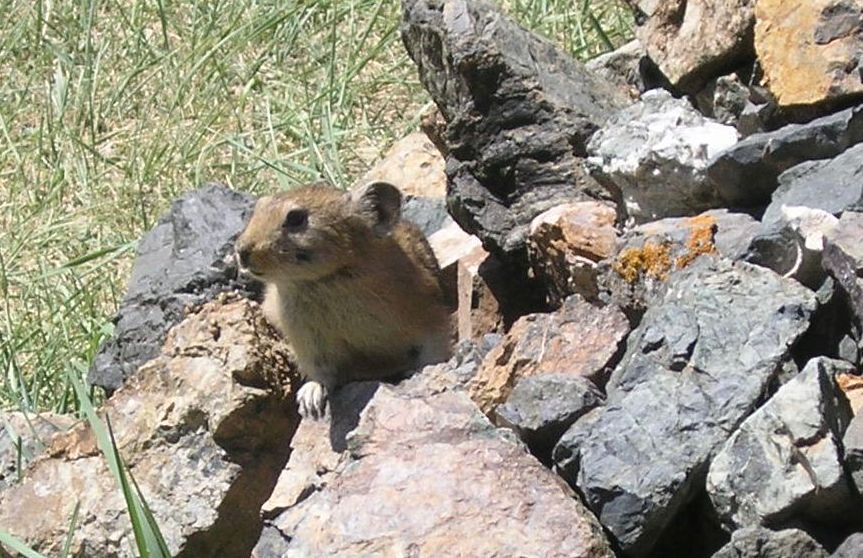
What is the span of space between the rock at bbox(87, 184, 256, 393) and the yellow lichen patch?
2.13 metres

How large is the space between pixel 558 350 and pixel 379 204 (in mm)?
1526

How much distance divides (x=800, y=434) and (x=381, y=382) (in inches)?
96.3

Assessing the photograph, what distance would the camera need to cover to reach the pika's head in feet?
22.2

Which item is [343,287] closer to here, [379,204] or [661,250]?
[379,204]

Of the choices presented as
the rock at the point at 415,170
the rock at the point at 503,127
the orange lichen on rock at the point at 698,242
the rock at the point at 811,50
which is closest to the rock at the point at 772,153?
the rock at the point at 811,50

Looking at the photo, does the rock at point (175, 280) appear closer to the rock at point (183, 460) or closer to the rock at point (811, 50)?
the rock at point (183, 460)

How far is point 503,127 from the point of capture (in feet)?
23.2

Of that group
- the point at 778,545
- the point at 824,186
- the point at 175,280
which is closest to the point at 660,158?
the point at 824,186

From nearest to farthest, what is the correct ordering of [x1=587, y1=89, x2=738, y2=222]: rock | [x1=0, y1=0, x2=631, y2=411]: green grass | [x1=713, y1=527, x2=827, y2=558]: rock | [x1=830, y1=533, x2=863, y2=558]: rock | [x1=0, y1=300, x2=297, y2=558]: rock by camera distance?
[x1=830, y1=533, x2=863, y2=558]: rock → [x1=713, y1=527, x2=827, y2=558]: rock → [x1=587, y1=89, x2=738, y2=222]: rock → [x1=0, y1=300, x2=297, y2=558]: rock → [x1=0, y1=0, x2=631, y2=411]: green grass

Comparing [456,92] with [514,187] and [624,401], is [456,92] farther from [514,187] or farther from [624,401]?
[624,401]

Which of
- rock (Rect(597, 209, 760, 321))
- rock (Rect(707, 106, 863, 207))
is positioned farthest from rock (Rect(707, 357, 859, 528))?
rock (Rect(707, 106, 863, 207))

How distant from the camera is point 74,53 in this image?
37.2 ft

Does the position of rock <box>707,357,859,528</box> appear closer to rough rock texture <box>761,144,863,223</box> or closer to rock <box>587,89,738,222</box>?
rough rock texture <box>761,144,863,223</box>

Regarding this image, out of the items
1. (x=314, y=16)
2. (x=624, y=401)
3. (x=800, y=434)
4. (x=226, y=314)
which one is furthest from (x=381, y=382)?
(x=314, y=16)
